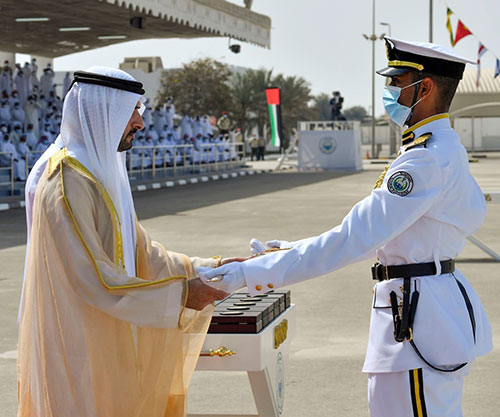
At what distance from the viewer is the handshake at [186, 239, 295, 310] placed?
10.8 ft

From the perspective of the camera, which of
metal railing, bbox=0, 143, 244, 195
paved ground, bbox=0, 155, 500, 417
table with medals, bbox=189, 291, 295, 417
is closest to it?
table with medals, bbox=189, 291, 295, 417

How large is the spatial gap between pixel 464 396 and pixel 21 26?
25.6 metres

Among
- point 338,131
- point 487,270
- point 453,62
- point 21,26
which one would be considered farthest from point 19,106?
point 453,62

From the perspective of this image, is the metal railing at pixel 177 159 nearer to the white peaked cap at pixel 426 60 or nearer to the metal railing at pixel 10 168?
the metal railing at pixel 10 168

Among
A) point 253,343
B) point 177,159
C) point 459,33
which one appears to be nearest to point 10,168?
point 177,159

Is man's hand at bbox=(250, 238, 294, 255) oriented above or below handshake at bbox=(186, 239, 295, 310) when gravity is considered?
above

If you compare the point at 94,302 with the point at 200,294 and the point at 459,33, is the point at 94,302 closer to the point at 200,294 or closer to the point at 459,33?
the point at 200,294

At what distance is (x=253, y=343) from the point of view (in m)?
4.09

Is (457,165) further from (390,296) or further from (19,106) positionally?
(19,106)

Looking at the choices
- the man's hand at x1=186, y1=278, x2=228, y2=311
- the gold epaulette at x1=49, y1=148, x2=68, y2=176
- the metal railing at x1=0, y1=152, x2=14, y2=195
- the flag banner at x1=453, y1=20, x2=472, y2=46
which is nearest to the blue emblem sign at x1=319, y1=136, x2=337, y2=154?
the flag banner at x1=453, y1=20, x2=472, y2=46

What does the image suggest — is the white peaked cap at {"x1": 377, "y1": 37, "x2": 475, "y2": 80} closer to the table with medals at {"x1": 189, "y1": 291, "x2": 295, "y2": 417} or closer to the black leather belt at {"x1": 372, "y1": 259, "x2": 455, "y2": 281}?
the black leather belt at {"x1": 372, "y1": 259, "x2": 455, "y2": 281}

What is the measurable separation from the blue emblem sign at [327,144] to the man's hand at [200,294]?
109ft

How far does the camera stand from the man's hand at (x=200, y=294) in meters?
3.54

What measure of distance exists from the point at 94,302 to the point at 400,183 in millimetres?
1172
